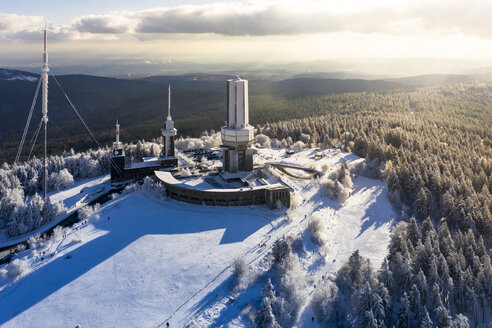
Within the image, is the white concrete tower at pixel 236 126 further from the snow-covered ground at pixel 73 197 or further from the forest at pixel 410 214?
the snow-covered ground at pixel 73 197

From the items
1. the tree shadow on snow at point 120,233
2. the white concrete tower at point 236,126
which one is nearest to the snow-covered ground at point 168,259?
the tree shadow on snow at point 120,233

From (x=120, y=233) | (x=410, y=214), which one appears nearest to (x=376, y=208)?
(x=410, y=214)

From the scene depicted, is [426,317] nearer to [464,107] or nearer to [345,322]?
[345,322]

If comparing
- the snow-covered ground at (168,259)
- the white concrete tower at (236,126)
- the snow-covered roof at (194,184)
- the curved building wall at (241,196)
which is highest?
the white concrete tower at (236,126)

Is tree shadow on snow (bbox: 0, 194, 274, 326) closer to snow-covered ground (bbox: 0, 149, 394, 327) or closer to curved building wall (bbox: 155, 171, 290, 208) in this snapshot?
snow-covered ground (bbox: 0, 149, 394, 327)

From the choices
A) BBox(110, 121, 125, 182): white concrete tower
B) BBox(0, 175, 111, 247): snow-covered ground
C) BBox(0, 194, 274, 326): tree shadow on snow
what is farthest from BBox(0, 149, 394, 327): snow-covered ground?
BBox(110, 121, 125, 182): white concrete tower

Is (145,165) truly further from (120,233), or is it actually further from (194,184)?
(120,233)
